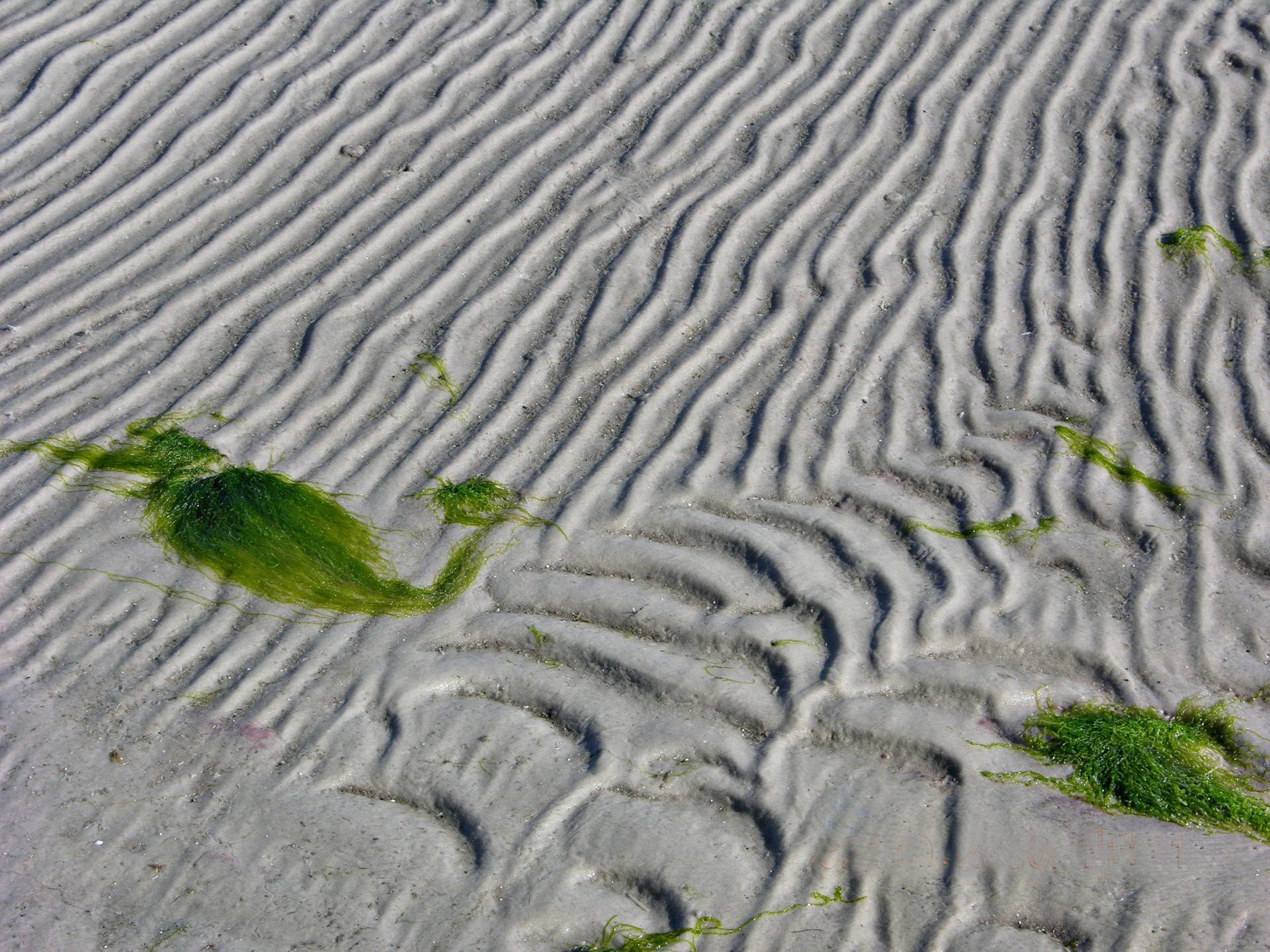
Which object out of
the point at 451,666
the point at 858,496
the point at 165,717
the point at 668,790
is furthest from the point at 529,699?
the point at 858,496

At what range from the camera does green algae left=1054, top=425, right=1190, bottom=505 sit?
351 centimetres

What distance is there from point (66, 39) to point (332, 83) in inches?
48.1

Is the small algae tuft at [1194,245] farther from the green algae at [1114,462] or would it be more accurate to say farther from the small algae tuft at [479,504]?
the small algae tuft at [479,504]

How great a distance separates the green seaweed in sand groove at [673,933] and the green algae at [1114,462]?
5.74 ft

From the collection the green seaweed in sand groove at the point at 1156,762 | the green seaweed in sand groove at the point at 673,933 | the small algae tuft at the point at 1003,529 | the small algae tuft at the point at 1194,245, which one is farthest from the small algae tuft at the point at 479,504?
the small algae tuft at the point at 1194,245

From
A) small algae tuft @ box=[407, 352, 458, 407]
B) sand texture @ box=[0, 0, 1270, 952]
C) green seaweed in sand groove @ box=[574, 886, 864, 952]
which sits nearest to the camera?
green seaweed in sand groove @ box=[574, 886, 864, 952]

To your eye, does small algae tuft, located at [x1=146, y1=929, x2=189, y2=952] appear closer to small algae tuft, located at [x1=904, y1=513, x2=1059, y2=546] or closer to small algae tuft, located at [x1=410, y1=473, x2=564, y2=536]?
small algae tuft, located at [x1=410, y1=473, x2=564, y2=536]

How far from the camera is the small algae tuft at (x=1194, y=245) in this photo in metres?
4.25

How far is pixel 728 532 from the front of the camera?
Answer: 3.42 meters

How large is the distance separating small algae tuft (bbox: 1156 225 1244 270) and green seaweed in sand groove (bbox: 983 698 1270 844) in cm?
202

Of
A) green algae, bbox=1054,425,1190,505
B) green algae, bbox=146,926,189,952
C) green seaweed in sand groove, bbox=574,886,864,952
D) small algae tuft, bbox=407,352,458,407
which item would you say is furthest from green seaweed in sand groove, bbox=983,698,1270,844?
small algae tuft, bbox=407,352,458,407

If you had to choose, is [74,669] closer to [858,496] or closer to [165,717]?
[165,717]

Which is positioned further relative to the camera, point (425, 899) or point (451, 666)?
point (451, 666)

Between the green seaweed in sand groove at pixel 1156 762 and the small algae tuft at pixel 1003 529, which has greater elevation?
the small algae tuft at pixel 1003 529
